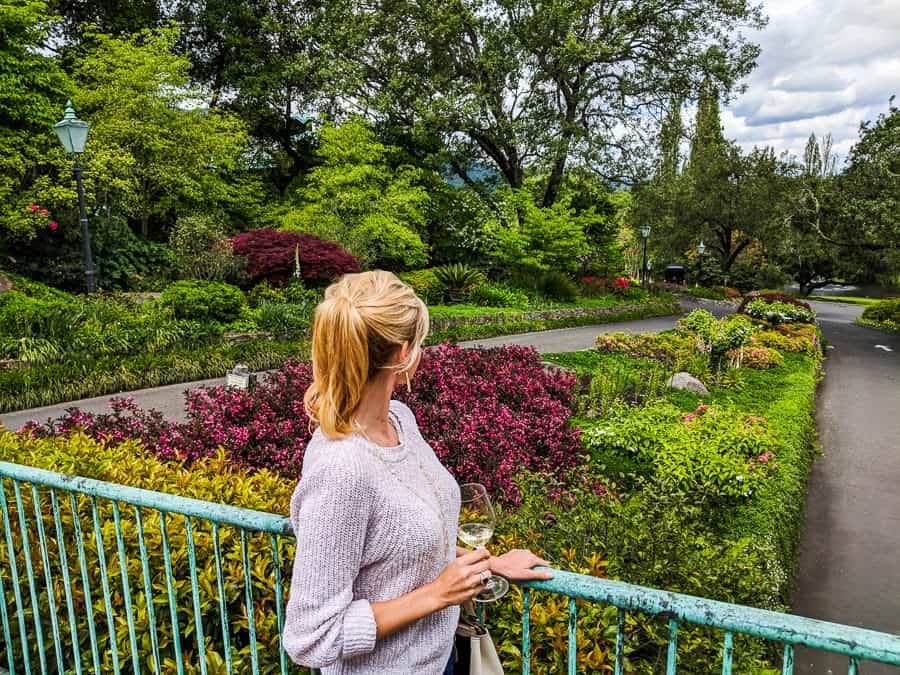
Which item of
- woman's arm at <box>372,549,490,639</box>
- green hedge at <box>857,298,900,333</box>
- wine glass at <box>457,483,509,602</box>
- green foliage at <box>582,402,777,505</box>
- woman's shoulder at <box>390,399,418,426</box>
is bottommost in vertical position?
green hedge at <box>857,298,900,333</box>

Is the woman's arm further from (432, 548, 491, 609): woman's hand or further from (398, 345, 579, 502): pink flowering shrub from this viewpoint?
(398, 345, 579, 502): pink flowering shrub

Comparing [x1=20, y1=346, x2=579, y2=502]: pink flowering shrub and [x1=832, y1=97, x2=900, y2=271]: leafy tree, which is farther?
[x1=832, y1=97, x2=900, y2=271]: leafy tree

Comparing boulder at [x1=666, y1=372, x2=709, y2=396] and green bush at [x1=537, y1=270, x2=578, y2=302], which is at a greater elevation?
green bush at [x1=537, y1=270, x2=578, y2=302]

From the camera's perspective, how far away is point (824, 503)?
6.02 m

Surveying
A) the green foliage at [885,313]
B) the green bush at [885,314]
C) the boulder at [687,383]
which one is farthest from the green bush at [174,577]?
the green foliage at [885,313]

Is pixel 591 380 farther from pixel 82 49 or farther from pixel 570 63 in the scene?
pixel 82 49

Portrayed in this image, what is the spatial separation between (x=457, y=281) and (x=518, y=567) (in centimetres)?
1732

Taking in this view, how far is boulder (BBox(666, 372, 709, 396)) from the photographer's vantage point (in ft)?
27.2

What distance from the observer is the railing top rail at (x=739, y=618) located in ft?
3.29

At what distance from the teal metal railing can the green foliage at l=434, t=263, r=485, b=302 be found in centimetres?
1603

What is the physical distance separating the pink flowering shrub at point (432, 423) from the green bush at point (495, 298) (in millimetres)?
11145

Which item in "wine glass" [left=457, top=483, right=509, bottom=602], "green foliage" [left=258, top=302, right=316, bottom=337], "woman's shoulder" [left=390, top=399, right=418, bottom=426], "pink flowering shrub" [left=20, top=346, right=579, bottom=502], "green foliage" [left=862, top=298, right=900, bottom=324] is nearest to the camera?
"wine glass" [left=457, top=483, right=509, bottom=602]

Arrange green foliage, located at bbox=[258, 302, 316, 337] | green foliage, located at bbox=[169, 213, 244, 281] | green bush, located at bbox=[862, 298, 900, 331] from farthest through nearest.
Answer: green bush, located at bbox=[862, 298, 900, 331]
green foliage, located at bbox=[169, 213, 244, 281]
green foliage, located at bbox=[258, 302, 316, 337]

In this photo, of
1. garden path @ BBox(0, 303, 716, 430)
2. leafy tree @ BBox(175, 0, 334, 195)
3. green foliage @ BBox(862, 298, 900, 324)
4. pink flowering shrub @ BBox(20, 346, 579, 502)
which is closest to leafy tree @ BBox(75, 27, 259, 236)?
leafy tree @ BBox(175, 0, 334, 195)
